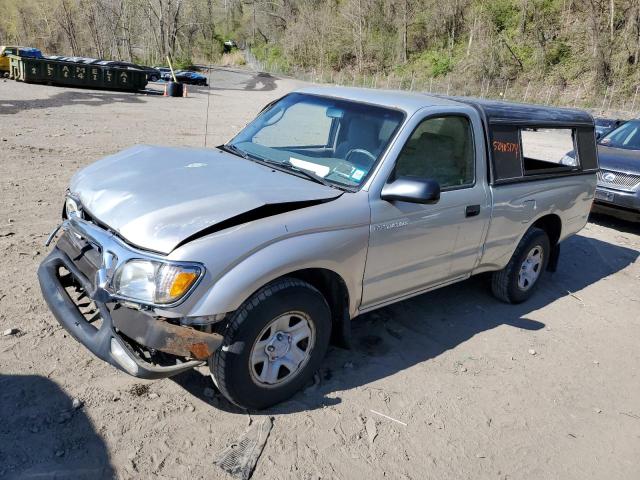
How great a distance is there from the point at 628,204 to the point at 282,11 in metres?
92.5

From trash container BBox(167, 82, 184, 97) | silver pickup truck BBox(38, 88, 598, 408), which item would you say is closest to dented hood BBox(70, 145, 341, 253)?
silver pickup truck BBox(38, 88, 598, 408)

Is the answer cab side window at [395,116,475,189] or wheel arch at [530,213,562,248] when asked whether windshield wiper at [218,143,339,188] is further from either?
wheel arch at [530,213,562,248]

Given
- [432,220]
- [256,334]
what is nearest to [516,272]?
[432,220]

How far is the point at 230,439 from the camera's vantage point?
3.06m

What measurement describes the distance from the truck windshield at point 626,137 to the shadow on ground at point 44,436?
9.62m

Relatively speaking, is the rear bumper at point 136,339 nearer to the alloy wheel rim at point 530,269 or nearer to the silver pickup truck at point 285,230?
the silver pickup truck at point 285,230

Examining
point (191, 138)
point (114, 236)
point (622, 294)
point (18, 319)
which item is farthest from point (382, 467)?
point (191, 138)

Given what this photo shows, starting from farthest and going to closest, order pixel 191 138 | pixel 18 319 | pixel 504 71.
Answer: pixel 504 71
pixel 191 138
pixel 18 319

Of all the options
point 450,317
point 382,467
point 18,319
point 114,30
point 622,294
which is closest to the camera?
point 382,467

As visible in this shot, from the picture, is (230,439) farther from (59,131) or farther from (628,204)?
(59,131)

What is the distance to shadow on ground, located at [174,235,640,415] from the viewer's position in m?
3.57

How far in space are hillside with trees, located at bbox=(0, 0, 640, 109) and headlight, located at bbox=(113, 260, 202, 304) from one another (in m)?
25.9

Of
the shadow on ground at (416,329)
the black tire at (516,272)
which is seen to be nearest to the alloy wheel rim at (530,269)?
A: the black tire at (516,272)

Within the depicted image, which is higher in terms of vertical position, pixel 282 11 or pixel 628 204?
pixel 282 11
